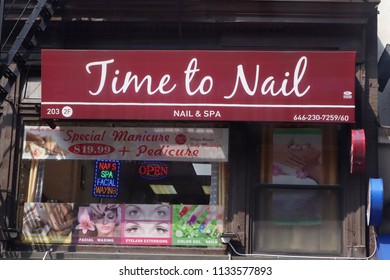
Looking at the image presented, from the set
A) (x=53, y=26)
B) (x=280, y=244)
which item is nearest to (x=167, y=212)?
(x=280, y=244)

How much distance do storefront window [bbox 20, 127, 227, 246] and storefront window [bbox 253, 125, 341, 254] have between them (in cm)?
62

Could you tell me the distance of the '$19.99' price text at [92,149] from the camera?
8984mm

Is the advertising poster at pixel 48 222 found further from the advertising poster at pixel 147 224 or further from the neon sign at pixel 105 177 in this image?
the advertising poster at pixel 147 224

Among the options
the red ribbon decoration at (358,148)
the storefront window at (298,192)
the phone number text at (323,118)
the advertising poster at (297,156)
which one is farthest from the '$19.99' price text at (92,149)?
the red ribbon decoration at (358,148)

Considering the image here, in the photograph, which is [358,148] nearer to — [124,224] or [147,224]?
[147,224]

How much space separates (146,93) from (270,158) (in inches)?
80.0

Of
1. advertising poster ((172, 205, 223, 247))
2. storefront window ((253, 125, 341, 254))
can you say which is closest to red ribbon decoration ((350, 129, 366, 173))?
storefront window ((253, 125, 341, 254))

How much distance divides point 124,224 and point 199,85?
227cm

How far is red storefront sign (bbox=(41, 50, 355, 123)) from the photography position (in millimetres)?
8266

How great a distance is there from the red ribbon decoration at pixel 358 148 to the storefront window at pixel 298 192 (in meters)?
0.61

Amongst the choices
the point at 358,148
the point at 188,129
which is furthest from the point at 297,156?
the point at 188,129

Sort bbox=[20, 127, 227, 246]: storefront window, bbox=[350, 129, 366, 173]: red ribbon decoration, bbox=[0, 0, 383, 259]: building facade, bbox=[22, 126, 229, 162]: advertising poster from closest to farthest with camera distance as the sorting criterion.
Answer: bbox=[350, 129, 366, 173]: red ribbon decoration < bbox=[0, 0, 383, 259]: building facade < bbox=[20, 127, 227, 246]: storefront window < bbox=[22, 126, 229, 162]: advertising poster

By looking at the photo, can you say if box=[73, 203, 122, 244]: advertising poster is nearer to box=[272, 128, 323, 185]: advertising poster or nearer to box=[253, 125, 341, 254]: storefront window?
box=[253, 125, 341, 254]: storefront window

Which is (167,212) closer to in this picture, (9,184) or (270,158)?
(270,158)
